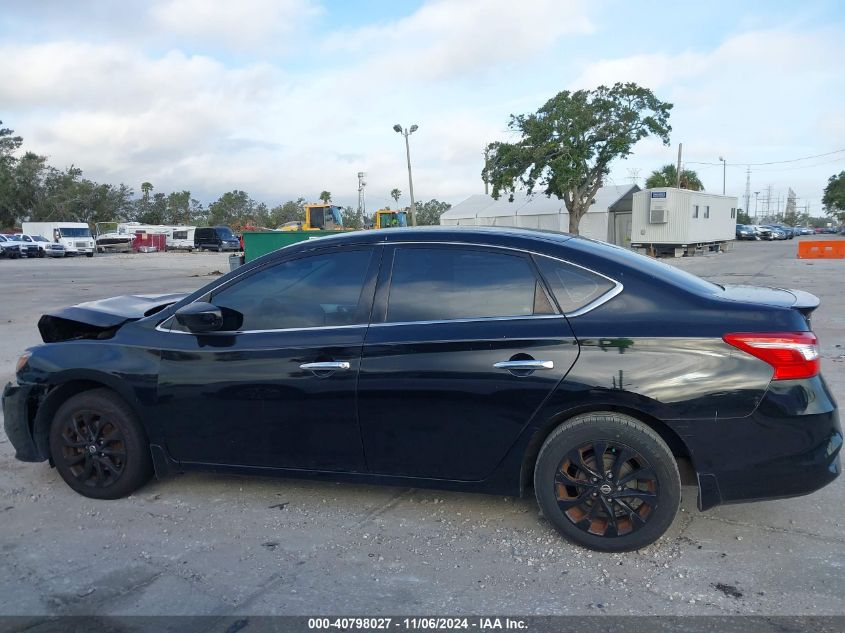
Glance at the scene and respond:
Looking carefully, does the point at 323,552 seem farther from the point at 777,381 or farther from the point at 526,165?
the point at 526,165

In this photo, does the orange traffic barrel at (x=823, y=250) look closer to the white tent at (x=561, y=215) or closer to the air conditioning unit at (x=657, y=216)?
the air conditioning unit at (x=657, y=216)

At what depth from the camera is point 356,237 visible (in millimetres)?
3893

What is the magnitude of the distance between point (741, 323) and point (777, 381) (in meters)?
0.31

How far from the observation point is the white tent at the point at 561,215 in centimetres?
4472

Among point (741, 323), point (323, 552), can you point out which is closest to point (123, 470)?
point (323, 552)

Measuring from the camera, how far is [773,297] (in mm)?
3615

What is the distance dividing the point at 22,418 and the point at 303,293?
6.61 feet

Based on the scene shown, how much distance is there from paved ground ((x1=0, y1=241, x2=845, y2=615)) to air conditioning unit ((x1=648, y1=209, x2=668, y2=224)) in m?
28.6

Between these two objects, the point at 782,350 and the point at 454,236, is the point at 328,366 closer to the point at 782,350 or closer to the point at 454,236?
the point at 454,236

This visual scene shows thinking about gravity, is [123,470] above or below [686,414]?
below

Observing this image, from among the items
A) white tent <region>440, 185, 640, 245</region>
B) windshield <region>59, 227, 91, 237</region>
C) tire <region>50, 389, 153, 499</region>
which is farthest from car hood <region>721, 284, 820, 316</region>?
windshield <region>59, 227, 91, 237</region>

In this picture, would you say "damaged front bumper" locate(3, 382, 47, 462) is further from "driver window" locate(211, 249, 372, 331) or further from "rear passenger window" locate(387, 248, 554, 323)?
"rear passenger window" locate(387, 248, 554, 323)

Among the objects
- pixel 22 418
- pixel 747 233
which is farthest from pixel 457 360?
pixel 747 233

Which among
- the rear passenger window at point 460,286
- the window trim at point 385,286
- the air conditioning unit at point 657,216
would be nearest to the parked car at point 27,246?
the air conditioning unit at point 657,216
